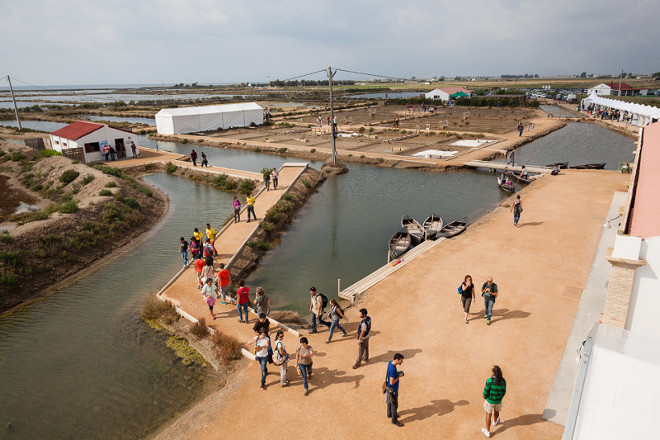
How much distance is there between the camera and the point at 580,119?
7062 cm

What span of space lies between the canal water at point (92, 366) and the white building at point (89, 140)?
87.1 feet

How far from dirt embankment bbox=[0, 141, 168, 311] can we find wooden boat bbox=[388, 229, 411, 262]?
50.4 ft

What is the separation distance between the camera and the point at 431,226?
23.0 metres

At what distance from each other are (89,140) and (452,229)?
37918 mm

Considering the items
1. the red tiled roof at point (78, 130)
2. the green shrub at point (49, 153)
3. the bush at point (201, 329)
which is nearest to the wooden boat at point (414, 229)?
the bush at point (201, 329)

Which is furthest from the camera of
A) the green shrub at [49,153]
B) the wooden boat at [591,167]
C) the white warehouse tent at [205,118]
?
the white warehouse tent at [205,118]

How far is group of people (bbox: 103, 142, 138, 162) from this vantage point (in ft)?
139

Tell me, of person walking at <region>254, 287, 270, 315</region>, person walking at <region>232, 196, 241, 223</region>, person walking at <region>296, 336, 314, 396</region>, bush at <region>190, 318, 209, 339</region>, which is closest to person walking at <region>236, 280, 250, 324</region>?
person walking at <region>254, 287, 270, 315</region>

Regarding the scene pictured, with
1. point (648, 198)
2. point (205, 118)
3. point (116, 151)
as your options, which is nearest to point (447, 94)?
point (205, 118)

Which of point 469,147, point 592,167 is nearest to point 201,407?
point 592,167

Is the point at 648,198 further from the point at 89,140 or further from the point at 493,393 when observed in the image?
the point at 89,140

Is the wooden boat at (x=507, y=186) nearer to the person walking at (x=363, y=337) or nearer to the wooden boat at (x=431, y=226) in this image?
the wooden boat at (x=431, y=226)

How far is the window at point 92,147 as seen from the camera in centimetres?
4078

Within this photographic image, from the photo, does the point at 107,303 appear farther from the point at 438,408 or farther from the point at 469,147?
the point at 469,147
